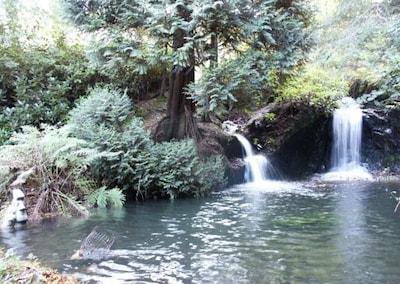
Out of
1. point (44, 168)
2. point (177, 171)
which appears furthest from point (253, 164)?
point (44, 168)

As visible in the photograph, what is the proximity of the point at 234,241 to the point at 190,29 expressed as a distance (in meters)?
5.95

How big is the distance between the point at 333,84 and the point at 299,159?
3.15 metres

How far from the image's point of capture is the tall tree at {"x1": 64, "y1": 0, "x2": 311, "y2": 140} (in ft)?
33.6

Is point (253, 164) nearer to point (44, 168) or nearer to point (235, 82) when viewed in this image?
point (235, 82)

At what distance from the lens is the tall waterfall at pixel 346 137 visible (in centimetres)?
1641

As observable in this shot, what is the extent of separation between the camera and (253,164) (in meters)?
13.9

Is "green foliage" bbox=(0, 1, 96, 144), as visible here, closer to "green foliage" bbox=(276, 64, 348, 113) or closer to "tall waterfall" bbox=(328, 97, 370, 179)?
"green foliage" bbox=(276, 64, 348, 113)

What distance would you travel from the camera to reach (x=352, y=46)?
10.1 metres

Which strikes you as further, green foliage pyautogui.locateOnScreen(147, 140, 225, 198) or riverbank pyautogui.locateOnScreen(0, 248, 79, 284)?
green foliage pyautogui.locateOnScreen(147, 140, 225, 198)

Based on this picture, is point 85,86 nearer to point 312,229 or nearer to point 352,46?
point 352,46

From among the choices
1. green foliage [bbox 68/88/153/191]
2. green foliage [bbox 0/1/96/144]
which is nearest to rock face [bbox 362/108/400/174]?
green foliage [bbox 68/88/153/191]

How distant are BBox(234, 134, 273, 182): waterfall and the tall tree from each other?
95.0 inches

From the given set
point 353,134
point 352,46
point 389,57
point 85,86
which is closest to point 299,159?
point 353,134

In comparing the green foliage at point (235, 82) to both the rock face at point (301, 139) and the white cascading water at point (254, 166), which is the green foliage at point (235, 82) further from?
the white cascading water at point (254, 166)
